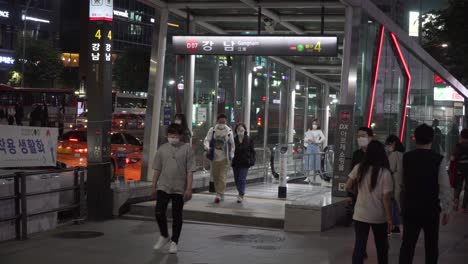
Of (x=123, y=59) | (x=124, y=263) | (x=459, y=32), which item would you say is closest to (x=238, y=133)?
(x=124, y=263)

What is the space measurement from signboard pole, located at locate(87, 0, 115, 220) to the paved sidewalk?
59 cm

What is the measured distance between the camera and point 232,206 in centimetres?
1310

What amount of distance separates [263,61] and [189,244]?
1124 cm

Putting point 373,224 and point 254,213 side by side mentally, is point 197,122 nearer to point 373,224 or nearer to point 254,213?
point 254,213

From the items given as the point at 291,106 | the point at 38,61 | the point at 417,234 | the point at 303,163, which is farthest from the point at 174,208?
the point at 38,61

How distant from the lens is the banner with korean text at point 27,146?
35.5 feet

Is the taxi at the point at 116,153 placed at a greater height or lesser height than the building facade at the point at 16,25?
lesser

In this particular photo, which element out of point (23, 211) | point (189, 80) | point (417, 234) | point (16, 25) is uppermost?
point (16, 25)

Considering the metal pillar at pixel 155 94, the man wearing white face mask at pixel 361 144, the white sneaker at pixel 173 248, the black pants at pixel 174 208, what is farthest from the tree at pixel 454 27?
the white sneaker at pixel 173 248

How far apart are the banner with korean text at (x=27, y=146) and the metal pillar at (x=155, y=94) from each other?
9.99ft

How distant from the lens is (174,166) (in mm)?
9312

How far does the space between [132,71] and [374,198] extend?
77.4 meters

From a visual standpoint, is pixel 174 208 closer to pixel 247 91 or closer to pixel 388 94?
pixel 388 94

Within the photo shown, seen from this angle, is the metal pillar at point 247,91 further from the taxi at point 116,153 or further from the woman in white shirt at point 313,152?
the taxi at point 116,153
